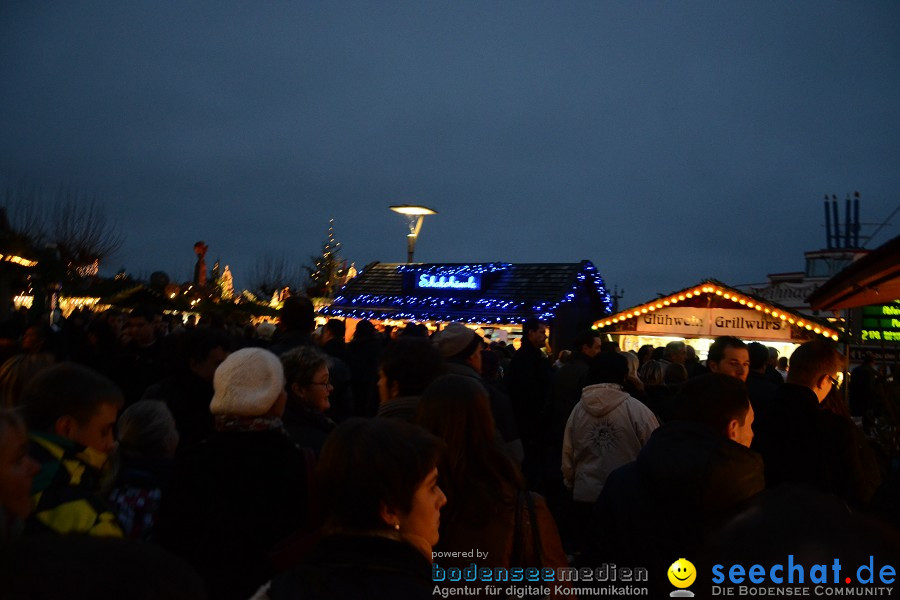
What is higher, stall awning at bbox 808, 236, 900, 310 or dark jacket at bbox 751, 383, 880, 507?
stall awning at bbox 808, 236, 900, 310

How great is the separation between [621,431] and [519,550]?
8.49 ft

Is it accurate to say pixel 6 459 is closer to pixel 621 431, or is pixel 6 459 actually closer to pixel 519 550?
pixel 519 550

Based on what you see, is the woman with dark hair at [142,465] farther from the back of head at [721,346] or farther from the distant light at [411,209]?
the distant light at [411,209]

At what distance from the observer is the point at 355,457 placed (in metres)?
2.35

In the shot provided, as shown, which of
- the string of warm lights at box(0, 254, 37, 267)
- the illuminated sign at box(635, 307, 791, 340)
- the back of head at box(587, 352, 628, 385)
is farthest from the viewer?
the illuminated sign at box(635, 307, 791, 340)

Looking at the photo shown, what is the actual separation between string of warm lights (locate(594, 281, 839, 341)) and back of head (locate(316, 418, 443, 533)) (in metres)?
→ 14.8

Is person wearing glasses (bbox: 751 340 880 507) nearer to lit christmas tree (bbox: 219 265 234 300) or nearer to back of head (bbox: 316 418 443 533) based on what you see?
back of head (bbox: 316 418 443 533)

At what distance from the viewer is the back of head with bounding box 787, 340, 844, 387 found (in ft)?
15.8

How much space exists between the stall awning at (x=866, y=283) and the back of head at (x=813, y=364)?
617mm

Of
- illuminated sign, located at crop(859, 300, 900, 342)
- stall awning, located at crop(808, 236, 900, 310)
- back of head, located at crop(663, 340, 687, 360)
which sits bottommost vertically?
back of head, located at crop(663, 340, 687, 360)

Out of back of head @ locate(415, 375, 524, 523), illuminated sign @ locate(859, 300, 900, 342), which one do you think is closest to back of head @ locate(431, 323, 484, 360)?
back of head @ locate(415, 375, 524, 523)

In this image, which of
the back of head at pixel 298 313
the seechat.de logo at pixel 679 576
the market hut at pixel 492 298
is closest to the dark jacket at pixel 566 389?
the back of head at pixel 298 313

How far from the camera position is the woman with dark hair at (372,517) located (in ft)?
6.79

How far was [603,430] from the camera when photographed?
549cm
